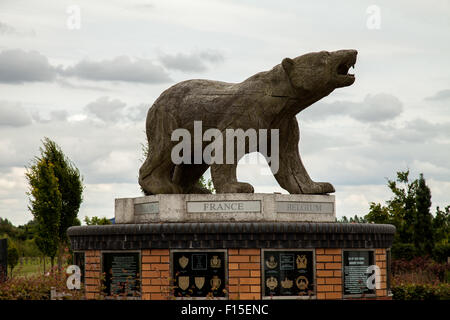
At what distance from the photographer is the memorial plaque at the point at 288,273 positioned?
11.6 meters

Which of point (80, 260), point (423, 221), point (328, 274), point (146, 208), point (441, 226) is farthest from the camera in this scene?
point (441, 226)

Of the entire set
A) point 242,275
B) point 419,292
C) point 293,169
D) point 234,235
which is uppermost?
point 293,169

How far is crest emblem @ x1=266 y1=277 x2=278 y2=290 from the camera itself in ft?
37.8

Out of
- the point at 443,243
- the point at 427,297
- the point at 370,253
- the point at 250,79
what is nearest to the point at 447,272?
the point at 443,243

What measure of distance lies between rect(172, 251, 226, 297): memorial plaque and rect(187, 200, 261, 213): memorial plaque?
792 mm

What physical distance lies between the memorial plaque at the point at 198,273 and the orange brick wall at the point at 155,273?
14cm

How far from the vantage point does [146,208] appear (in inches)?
498

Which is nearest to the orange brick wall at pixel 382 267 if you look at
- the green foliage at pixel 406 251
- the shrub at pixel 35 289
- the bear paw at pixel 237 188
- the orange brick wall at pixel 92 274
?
the bear paw at pixel 237 188

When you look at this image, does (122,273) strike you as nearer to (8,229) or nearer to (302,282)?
(302,282)

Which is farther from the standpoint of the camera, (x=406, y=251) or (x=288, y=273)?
(x=406, y=251)

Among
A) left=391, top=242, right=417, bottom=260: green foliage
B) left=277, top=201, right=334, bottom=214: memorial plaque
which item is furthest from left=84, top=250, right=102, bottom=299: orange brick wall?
left=391, top=242, right=417, bottom=260: green foliage

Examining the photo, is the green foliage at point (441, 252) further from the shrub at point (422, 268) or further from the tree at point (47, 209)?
the tree at point (47, 209)

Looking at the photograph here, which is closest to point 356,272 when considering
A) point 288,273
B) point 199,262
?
point 288,273

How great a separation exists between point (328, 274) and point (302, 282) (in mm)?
460
